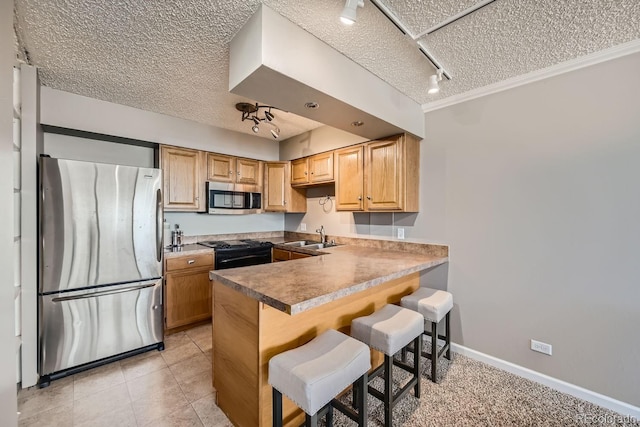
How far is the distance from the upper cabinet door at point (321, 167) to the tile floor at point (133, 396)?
2.44 m

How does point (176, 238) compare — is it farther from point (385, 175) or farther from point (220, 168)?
point (385, 175)

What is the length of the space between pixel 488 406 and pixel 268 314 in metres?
1.74

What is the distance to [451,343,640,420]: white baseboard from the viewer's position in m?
1.85

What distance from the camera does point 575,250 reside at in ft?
6.71

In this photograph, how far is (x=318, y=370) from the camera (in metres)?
1.27

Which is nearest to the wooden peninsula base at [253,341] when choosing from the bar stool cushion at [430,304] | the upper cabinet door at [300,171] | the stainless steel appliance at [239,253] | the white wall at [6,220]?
the bar stool cushion at [430,304]

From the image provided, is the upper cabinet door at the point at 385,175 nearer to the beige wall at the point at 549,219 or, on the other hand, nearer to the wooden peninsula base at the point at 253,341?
the beige wall at the point at 549,219

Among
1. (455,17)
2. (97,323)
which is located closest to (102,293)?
(97,323)

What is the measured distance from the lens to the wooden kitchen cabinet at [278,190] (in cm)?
418

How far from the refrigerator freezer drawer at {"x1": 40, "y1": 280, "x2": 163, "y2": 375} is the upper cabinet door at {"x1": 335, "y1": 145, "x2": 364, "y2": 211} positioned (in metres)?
2.20

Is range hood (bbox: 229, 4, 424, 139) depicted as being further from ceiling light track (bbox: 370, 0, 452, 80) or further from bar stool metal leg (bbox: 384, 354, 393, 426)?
bar stool metal leg (bbox: 384, 354, 393, 426)

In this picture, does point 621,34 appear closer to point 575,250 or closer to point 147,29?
point 575,250

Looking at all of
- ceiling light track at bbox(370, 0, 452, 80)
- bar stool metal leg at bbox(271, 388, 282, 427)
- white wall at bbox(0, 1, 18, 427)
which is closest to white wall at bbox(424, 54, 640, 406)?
ceiling light track at bbox(370, 0, 452, 80)

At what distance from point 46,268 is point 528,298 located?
13.1 ft
